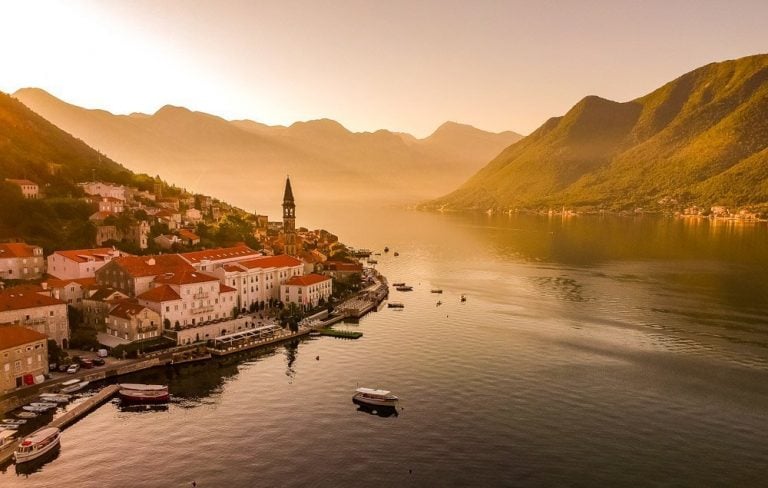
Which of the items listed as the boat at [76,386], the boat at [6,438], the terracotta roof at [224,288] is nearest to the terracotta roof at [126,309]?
the boat at [76,386]

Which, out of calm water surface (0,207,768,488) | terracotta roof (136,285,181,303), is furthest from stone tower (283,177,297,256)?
terracotta roof (136,285,181,303)

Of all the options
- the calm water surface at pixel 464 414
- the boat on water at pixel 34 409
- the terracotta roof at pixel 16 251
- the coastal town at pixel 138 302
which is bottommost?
the calm water surface at pixel 464 414

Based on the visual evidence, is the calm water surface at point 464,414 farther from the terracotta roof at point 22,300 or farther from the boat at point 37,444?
the terracotta roof at point 22,300

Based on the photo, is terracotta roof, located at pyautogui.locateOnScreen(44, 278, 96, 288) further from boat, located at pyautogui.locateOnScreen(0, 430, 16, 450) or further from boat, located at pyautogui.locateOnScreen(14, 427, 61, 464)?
boat, located at pyautogui.locateOnScreen(14, 427, 61, 464)

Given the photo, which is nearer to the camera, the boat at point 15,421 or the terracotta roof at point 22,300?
the boat at point 15,421

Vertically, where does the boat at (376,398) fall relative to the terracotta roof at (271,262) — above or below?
below
